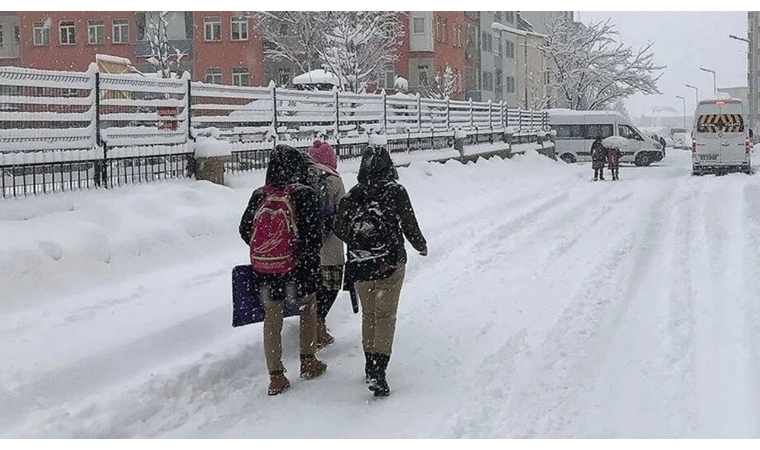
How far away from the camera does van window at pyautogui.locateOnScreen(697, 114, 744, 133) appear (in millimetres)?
28719

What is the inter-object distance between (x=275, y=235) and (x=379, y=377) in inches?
48.2

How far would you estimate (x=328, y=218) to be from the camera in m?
7.37

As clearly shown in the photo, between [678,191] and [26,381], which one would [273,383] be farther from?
[678,191]

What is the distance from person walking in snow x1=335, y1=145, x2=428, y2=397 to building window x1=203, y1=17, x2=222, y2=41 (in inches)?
1751

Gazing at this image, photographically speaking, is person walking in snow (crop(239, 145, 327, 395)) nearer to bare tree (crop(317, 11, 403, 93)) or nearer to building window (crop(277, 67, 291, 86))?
bare tree (crop(317, 11, 403, 93))

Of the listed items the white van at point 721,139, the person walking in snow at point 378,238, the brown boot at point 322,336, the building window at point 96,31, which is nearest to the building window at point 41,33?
the building window at point 96,31

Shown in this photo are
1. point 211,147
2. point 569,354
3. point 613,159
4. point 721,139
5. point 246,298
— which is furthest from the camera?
point 721,139

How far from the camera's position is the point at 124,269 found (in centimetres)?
941

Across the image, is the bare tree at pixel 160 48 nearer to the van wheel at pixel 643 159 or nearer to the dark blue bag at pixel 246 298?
the van wheel at pixel 643 159

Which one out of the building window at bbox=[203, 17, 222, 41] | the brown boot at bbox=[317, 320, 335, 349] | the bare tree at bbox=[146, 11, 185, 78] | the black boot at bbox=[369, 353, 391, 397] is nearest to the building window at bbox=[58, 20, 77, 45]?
the bare tree at bbox=[146, 11, 185, 78]

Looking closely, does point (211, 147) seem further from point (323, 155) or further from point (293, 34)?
point (293, 34)

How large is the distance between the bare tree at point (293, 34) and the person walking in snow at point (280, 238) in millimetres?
37846

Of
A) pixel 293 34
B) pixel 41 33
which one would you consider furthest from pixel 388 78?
pixel 41 33

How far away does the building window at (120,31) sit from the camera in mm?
48562
